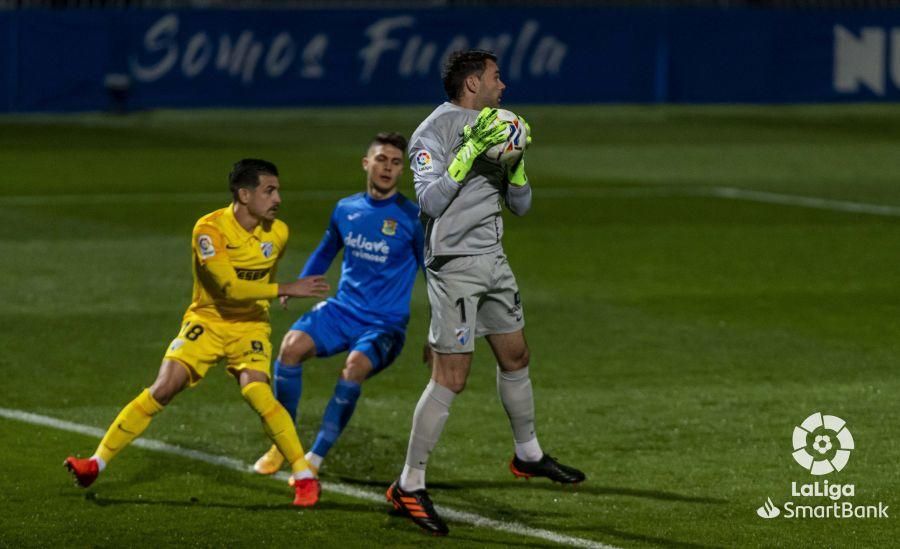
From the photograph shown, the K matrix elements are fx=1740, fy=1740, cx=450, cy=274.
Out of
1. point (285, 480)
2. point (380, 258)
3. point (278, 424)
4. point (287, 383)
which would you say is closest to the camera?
point (278, 424)

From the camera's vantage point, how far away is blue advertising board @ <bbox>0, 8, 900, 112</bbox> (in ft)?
93.6

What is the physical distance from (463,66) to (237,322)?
62.7 inches

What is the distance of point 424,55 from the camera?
98.8 feet

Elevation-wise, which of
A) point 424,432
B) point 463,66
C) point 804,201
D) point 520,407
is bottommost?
point 424,432

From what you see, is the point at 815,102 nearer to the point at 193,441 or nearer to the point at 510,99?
the point at 510,99

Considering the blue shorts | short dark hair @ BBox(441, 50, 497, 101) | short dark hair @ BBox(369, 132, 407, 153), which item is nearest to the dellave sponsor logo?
the blue shorts

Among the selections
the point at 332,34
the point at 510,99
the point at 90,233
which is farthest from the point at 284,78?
the point at 90,233

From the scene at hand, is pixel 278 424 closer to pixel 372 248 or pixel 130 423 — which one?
pixel 130 423

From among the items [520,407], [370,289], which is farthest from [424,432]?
[370,289]

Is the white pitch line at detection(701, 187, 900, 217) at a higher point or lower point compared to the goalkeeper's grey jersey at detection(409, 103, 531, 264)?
higher

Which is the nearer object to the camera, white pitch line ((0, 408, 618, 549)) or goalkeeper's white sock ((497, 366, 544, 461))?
white pitch line ((0, 408, 618, 549))

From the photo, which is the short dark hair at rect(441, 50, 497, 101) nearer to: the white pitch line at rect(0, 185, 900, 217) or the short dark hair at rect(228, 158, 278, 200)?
the short dark hair at rect(228, 158, 278, 200)

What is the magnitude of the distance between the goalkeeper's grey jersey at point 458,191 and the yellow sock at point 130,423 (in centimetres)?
142

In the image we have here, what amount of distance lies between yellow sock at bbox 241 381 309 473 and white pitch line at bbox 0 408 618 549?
38 cm
